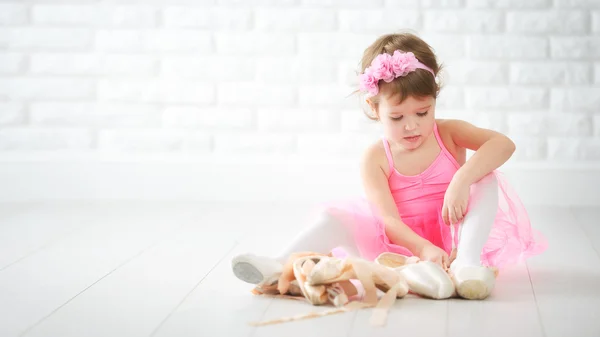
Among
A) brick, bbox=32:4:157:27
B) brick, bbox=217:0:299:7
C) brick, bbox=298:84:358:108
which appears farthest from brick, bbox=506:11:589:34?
brick, bbox=32:4:157:27

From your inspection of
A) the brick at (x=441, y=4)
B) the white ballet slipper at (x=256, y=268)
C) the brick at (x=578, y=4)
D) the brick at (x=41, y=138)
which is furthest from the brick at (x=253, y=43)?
the white ballet slipper at (x=256, y=268)

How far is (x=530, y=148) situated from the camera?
3287 millimetres

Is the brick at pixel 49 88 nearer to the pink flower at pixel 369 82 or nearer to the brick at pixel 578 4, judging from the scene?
the pink flower at pixel 369 82

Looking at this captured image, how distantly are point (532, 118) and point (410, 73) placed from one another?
1.23m

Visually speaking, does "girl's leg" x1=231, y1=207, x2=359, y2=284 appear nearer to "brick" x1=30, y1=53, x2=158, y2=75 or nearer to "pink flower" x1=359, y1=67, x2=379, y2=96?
"pink flower" x1=359, y1=67, x2=379, y2=96

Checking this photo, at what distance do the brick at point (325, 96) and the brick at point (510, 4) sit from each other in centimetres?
55

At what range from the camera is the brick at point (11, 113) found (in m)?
3.39

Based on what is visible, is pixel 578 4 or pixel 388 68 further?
pixel 578 4

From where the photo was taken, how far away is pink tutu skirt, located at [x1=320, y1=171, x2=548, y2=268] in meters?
2.19

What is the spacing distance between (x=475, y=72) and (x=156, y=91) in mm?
1187

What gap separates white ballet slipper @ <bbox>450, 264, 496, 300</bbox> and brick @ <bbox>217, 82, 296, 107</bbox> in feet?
4.94

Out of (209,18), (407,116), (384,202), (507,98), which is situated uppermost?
(209,18)

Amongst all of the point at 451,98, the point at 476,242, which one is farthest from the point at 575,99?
the point at 476,242

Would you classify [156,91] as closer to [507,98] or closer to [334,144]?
[334,144]
